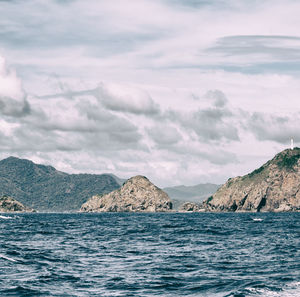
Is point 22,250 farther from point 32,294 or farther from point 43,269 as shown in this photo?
point 32,294

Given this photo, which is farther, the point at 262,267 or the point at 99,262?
the point at 99,262

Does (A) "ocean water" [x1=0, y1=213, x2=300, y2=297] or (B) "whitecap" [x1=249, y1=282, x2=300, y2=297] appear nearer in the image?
(B) "whitecap" [x1=249, y1=282, x2=300, y2=297]

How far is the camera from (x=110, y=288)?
3275cm

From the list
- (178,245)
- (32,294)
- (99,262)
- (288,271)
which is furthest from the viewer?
(178,245)

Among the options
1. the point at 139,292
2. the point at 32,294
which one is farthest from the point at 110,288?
the point at 32,294

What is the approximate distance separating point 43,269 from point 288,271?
22.4 metres

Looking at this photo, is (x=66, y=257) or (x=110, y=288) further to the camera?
(x=66, y=257)

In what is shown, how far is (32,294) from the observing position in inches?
1210

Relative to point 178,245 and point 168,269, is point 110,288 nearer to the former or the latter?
point 168,269

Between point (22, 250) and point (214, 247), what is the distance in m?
25.4

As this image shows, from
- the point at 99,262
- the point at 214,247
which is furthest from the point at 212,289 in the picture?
the point at 214,247

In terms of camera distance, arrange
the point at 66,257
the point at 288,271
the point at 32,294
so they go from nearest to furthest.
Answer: the point at 32,294 → the point at 288,271 → the point at 66,257

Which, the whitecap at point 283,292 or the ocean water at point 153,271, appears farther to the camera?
the ocean water at point 153,271

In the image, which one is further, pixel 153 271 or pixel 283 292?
pixel 153 271
